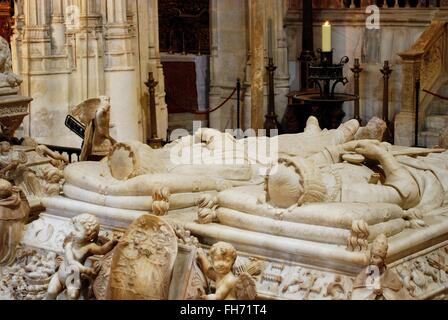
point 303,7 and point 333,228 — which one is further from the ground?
point 303,7

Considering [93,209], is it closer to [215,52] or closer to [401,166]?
[401,166]

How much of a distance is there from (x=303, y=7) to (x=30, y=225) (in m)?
7.44

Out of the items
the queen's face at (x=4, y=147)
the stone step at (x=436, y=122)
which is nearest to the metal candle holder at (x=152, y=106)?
the stone step at (x=436, y=122)

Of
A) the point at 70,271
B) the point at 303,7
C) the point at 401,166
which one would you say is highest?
the point at 303,7

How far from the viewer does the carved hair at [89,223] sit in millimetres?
7730

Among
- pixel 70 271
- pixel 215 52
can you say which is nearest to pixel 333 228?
pixel 70 271

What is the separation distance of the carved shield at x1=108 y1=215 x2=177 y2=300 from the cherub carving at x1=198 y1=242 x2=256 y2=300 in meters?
0.28

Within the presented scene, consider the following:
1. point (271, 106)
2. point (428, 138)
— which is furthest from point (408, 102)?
point (271, 106)

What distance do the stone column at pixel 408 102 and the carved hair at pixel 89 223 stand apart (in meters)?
6.59

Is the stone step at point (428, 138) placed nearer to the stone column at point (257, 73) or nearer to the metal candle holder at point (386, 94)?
the metal candle holder at point (386, 94)

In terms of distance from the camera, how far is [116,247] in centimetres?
766

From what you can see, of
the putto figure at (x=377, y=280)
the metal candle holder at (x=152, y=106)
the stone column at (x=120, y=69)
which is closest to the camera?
the putto figure at (x=377, y=280)

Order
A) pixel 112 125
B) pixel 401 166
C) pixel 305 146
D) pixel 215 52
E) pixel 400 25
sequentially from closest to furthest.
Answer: pixel 401 166, pixel 305 146, pixel 112 125, pixel 400 25, pixel 215 52

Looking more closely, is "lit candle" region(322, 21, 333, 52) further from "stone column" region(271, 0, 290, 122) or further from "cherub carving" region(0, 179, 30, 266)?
"stone column" region(271, 0, 290, 122)
